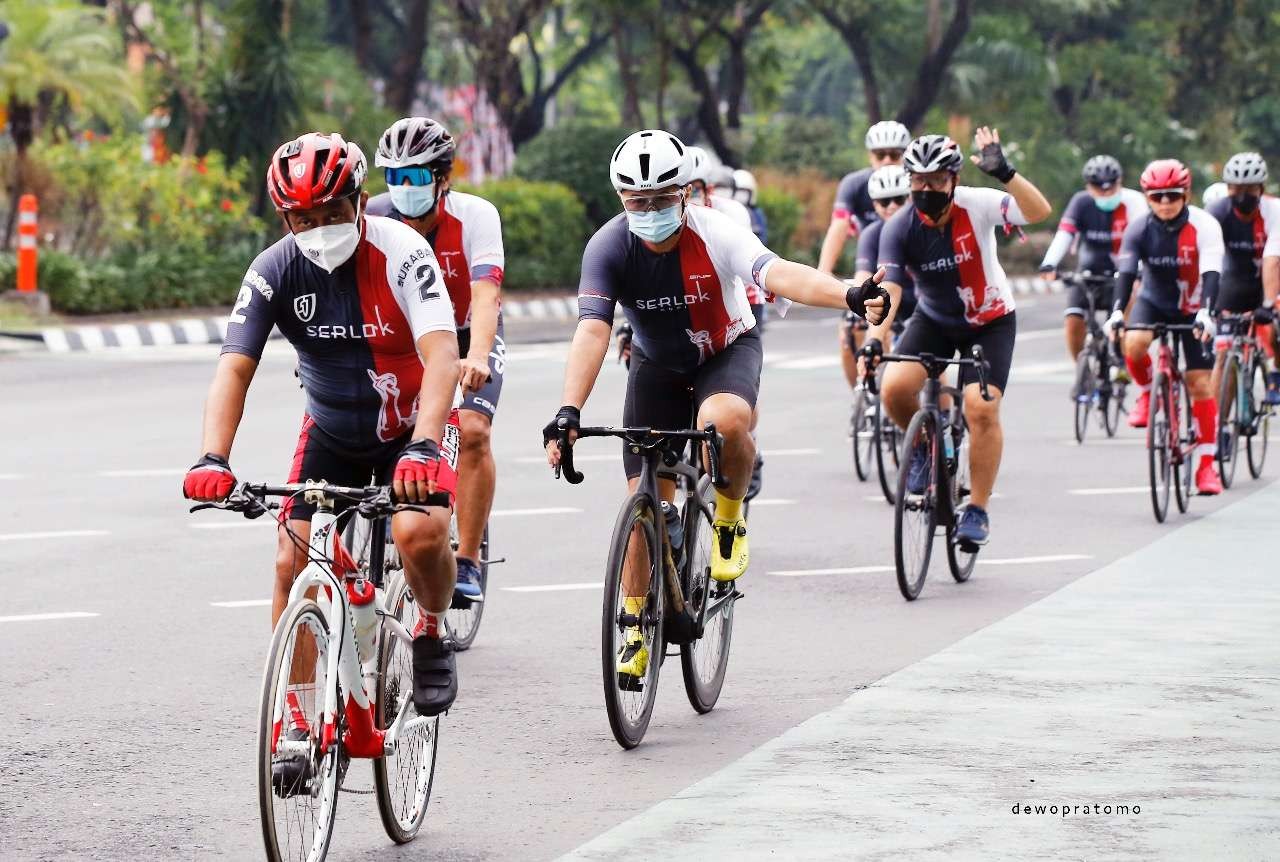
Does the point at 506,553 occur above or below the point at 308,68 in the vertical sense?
below

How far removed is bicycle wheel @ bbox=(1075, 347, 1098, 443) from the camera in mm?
17500

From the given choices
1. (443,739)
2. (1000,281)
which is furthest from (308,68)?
(443,739)

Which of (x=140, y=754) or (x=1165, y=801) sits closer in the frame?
(x=1165, y=801)

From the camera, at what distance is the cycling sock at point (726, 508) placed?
8.04 metres

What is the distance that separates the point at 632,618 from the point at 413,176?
228cm

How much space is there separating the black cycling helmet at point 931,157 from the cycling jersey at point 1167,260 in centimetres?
356

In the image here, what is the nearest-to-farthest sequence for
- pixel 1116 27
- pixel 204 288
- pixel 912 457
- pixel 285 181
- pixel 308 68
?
pixel 285 181
pixel 912 457
pixel 204 288
pixel 308 68
pixel 1116 27

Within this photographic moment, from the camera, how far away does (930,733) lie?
7367mm

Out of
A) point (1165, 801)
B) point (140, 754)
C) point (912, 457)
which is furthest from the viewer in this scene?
point (912, 457)

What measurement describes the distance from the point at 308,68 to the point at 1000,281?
24.5 meters

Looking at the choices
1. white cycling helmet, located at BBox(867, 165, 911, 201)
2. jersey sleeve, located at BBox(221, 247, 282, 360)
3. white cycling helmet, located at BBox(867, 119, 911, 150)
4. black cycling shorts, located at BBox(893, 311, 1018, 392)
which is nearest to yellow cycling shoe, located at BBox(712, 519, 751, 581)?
jersey sleeve, located at BBox(221, 247, 282, 360)

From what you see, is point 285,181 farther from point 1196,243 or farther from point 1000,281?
point 1196,243

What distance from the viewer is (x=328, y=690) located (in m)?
5.55

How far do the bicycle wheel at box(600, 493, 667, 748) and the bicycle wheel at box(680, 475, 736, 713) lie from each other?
24cm
